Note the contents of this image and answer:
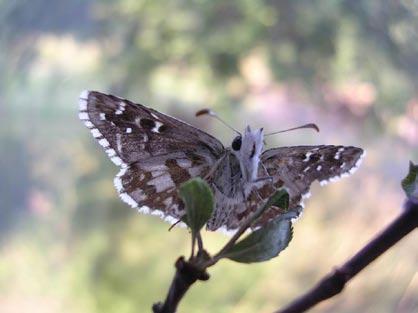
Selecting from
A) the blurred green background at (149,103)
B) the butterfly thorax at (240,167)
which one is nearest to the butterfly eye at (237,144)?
the butterfly thorax at (240,167)

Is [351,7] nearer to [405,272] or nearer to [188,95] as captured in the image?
[188,95]

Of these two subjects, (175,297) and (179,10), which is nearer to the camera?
(175,297)

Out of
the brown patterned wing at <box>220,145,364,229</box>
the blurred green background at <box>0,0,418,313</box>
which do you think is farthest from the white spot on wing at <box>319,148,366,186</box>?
the blurred green background at <box>0,0,418,313</box>

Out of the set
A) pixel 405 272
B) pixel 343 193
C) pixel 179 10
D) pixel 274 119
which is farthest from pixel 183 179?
pixel 179 10

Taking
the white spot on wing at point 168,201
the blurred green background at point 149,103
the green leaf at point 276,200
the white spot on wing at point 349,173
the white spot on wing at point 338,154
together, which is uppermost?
the blurred green background at point 149,103

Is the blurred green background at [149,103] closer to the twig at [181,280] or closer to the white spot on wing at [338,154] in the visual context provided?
the white spot on wing at [338,154]

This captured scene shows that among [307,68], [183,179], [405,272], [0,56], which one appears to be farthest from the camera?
[307,68]

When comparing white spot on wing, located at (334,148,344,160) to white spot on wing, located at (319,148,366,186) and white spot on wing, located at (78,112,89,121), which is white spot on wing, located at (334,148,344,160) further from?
white spot on wing, located at (78,112,89,121)
